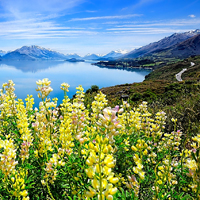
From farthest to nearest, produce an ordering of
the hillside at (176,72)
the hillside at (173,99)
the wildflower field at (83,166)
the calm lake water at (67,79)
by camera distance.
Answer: the calm lake water at (67,79) → the hillside at (176,72) → the hillside at (173,99) → the wildflower field at (83,166)

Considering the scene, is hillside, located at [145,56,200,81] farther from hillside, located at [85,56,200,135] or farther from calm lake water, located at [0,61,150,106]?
hillside, located at [85,56,200,135]

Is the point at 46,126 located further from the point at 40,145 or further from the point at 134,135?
the point at 134,135

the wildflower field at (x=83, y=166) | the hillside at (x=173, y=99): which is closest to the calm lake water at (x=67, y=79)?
the hillside at (x=173, y=99)

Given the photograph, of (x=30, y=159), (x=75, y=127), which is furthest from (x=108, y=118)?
(x=30, y=159)

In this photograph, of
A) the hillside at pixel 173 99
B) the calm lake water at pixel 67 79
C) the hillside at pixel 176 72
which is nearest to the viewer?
the hillside at pixel 173 99

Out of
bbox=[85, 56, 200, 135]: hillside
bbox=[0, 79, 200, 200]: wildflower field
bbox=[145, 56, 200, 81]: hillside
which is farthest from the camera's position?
bbox=[145, 56, 200, 81]: hillside

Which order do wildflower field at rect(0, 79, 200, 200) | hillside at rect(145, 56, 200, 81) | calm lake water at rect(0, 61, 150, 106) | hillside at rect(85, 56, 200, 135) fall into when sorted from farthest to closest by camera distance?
calm lake water at rect(0, 61, 150, 106)
hillside at rect(145, 56, 200, 81)
hillside at rect(85, 56, 200, 135)
wildflower field at rect(0, 79, 200, 200)

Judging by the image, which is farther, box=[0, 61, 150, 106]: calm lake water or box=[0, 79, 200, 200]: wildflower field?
box=[0, 61, 150, 106]: calm lake water

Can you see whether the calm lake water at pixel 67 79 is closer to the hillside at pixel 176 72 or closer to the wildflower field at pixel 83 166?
the hillside at pixel 176 72

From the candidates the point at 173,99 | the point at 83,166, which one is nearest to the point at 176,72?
the point at 173,99

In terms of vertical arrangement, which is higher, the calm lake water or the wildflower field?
the calm lake water

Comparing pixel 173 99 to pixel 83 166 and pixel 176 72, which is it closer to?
pixel 83 166

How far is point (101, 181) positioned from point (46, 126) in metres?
1.75

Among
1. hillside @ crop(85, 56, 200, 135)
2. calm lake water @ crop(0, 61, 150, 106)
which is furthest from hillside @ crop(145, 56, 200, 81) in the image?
hillside @ crop(85, 56, 200, 135)
